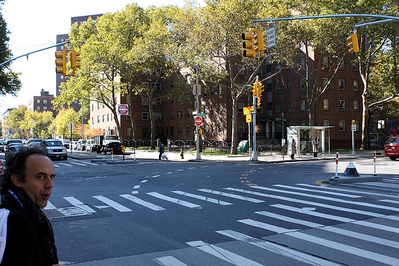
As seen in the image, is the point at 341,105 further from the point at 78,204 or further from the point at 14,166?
the point at 14,166

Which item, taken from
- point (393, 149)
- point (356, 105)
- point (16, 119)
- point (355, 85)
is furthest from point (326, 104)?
point (16, 119)

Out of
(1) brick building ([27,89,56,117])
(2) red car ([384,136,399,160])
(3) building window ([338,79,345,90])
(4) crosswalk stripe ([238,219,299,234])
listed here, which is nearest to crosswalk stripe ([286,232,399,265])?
(4) crosswalk stripe ([238,219,299,234])

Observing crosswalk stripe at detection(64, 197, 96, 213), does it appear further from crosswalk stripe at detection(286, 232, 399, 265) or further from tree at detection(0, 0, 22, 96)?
Answer: tree at detection(0, 0, 22, 96)

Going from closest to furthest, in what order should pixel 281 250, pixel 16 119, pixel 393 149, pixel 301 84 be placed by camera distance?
pixel 281 250
pixel 393 149
pixel 301 84
pixel 16 119

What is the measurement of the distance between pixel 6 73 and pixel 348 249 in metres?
40.6

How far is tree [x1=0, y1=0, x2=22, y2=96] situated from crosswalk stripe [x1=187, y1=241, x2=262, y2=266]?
3270cm

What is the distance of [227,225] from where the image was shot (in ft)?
24.7

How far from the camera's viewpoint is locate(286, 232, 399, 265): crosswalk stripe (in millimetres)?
5340

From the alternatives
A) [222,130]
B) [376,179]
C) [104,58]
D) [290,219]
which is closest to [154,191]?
[290,219]

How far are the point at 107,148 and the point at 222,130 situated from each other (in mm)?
16471

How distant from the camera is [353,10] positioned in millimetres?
31891

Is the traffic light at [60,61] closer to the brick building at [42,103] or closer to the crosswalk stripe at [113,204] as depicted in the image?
the crosswalk stripe at [113,204]

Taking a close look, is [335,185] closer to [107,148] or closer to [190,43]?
[190,43]

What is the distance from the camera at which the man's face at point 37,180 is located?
7.63 feet
